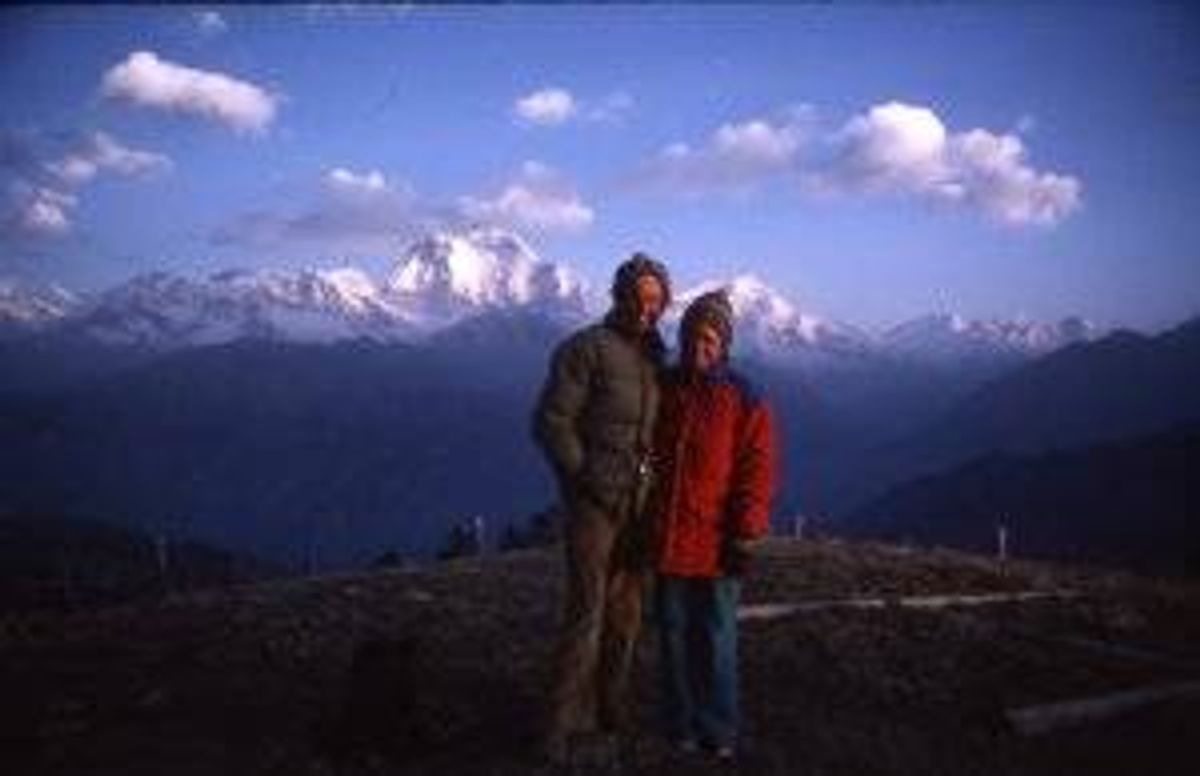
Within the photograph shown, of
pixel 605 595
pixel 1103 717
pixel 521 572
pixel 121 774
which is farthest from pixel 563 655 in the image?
pixel 521 572

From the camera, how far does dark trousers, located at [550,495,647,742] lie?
9.31 meters

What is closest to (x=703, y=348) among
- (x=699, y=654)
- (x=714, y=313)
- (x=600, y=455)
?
(x=714, y=313)

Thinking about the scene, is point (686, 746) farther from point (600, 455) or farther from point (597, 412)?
point (597, 412)

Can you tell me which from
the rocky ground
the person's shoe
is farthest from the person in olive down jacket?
the rocky ground

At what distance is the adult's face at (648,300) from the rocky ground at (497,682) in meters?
2.53

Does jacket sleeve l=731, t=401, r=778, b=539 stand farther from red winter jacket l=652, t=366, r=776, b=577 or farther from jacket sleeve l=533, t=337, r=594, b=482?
jacket sleeve l=533, t=337, r=594, b=482

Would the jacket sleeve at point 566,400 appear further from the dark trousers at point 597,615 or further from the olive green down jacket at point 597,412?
the dark trousers at point 597,615

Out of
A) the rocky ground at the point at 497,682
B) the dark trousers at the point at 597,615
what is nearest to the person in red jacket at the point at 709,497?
the dark trousers at the point at 597,615

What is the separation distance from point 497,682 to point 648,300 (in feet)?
13.0

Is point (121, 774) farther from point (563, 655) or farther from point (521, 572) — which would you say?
point (521, 572)

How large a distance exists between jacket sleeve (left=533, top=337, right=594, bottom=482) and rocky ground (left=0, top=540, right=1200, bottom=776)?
5.83 ft

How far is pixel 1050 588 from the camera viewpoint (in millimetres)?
21500

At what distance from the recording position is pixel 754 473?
9.37m

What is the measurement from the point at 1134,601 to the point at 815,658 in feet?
26.3
